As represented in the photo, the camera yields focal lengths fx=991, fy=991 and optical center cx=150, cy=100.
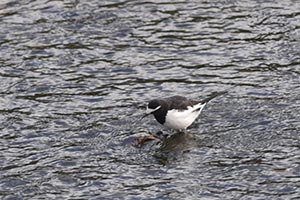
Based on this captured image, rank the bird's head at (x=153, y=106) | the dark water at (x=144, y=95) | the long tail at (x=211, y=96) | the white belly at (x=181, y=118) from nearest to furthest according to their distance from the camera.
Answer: the dark water at (x=144, y=95) < the bird's head at (x=153, y=106) < the white belly at (x=181, y=118) < the long tail at (x=211, y=96)

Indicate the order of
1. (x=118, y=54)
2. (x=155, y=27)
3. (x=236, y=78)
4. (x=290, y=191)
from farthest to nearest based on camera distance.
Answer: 1. (x=155, y=27)
2. (x=118, y=54)
3. (x=236, y=78)
4. (x=290, y=191)

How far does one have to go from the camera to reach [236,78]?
15078 mm

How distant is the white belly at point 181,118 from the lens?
1338 cm

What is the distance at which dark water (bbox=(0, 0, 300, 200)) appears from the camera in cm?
1184

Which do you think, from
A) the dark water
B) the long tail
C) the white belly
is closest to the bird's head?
the white belly

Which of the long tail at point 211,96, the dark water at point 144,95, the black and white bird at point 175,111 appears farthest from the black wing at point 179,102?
the dark water at point 144,95

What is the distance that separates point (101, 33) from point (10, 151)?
473 centimetres

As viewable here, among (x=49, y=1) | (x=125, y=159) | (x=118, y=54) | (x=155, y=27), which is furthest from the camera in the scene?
(x=49, y=1)

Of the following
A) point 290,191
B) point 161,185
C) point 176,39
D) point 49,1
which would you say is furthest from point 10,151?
point 49,1

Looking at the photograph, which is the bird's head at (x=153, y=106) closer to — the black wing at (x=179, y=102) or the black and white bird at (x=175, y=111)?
the black and white bird at (x=175, y=111)

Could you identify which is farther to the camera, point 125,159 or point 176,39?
point 176,39

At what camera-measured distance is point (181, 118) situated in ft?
44.2

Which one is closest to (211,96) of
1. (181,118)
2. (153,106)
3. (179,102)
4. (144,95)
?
(179,102)

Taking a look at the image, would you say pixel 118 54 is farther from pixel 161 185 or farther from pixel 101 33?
pixel 161 185
